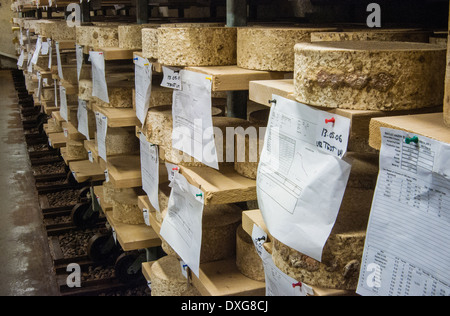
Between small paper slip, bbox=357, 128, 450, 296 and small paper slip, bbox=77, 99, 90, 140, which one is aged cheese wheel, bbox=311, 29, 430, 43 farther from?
small paper slip, bbox=77, 99, 90, 140

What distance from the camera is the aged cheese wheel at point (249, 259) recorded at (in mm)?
1906

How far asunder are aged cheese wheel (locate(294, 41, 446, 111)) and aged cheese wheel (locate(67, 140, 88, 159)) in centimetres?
402

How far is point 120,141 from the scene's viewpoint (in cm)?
349

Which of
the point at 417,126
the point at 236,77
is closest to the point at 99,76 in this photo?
the point at 236,77

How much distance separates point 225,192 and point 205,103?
1.03ft

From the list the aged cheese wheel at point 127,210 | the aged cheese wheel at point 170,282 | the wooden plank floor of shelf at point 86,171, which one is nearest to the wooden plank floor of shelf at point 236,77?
the aged cheese wheel at point 170,282

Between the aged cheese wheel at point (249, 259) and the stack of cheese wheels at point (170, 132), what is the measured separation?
1.07 feet

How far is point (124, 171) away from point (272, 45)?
170cm

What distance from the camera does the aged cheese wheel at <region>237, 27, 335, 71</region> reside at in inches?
65.4

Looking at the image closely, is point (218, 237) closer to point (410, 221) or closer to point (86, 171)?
point (410, 221)

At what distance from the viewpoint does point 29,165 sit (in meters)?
6.85

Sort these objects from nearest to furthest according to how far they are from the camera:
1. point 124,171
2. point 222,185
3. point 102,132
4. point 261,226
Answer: point 261,226
point 222,185
point 124,171
point 102,132

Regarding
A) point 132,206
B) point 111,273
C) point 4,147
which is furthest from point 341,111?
point 4,147

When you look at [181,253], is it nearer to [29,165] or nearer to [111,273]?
[111,273]
